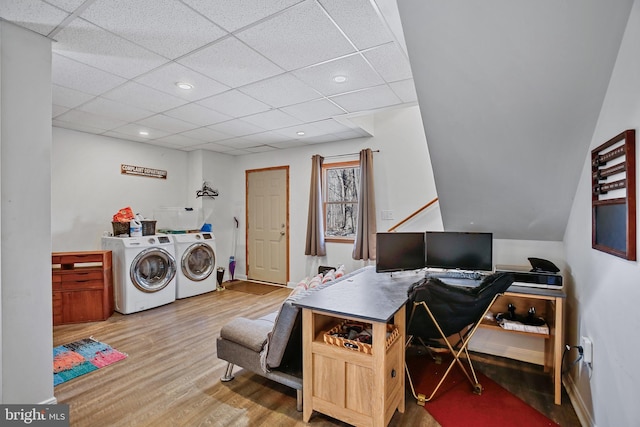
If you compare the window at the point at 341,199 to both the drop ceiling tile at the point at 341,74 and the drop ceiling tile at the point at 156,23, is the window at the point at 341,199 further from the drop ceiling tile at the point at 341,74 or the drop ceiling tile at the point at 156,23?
the drop ceiling tile at the point at 156,23

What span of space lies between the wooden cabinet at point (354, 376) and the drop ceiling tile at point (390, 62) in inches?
71.0

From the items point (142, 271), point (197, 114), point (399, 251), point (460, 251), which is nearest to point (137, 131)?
point (197, 114)

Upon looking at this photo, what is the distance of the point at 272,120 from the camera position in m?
3.67

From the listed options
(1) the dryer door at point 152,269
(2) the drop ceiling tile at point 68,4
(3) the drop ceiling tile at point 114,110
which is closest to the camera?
(2) the drop ceiling tile at point 68,4

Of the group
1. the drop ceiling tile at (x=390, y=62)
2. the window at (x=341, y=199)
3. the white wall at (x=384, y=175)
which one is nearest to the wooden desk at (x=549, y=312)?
the white wall at (x=384, y=175)

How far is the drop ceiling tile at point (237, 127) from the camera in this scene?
12.3ft

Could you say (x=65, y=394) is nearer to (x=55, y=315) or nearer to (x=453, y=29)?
(x=55, y=315)

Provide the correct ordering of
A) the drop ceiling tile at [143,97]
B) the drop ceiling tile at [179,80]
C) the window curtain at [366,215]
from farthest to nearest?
the window curtain at [366,215] → the drop ceiling tile at [143,97] → the drop ceiling tile at [179,80]

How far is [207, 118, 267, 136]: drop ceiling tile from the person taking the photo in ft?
12.3

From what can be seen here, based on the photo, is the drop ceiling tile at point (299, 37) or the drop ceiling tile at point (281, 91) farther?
the drop ceiling tile at point (281, 91)

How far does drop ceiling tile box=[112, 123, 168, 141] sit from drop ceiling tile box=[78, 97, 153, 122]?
33 centimetres

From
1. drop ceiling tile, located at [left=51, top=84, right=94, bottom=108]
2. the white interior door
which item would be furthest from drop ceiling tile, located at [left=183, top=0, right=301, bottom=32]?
the white interior door

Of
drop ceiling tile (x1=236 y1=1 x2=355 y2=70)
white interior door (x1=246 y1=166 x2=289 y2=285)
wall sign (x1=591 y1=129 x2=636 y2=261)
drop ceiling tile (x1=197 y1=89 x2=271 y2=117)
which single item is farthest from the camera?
white interior door (x1=246 y1=166 x2=289 y2=285)

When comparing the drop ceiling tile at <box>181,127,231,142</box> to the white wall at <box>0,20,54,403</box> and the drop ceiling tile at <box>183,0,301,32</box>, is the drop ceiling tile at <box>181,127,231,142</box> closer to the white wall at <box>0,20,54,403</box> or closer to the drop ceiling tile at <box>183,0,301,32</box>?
the white wall at <box>0,20,54,403</box>
